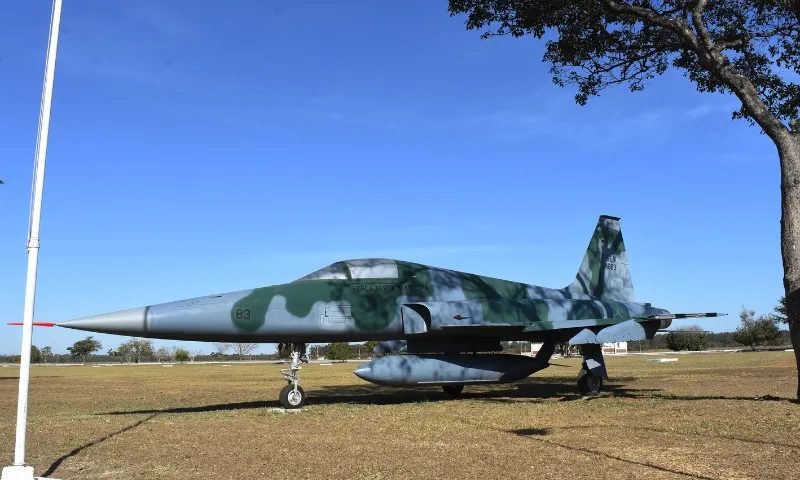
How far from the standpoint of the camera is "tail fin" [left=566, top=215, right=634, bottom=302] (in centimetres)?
1884

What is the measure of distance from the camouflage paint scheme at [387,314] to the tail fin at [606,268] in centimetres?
162

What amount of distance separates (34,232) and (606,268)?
15974 millimetres

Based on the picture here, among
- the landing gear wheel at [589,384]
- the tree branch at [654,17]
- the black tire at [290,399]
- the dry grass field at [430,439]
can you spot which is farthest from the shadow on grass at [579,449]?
the tree branch at [654,17]

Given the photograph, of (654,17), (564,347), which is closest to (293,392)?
(654,17)

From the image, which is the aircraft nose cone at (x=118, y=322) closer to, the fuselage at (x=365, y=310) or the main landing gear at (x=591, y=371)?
the fuselage at (x=365, y=310)

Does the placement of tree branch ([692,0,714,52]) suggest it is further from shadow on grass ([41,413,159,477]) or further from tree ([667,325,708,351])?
tree ([667,325,708,351])

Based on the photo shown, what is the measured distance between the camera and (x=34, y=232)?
21.8ft

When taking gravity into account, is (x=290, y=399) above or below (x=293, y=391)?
below

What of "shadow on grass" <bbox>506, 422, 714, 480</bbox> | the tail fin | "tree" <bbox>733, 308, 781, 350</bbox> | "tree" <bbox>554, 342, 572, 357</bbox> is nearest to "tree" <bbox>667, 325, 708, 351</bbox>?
"tree" <bbox>733, 308, 781, 350</bbox>

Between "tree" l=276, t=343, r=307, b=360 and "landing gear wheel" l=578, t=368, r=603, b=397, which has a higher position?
"tree" l=276, t=343, r=307, b=360

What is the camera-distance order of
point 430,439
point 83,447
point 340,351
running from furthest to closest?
1. point 340,351
2. point 430,439
3. point 83,447

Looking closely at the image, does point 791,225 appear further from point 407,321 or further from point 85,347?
point 85,347

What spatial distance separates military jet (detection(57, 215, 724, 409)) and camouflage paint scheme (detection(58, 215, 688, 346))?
0.9 inches


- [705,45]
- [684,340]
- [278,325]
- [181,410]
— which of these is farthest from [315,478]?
[684,340]
